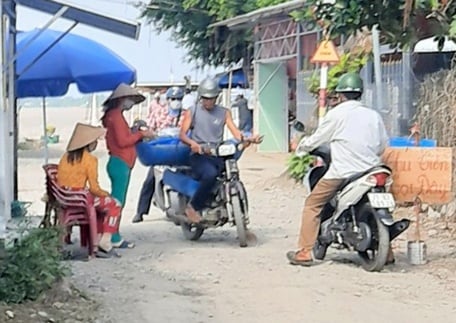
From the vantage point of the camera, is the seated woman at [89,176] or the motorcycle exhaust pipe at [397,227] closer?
the motorcycle exhaust pipe at [397,227]

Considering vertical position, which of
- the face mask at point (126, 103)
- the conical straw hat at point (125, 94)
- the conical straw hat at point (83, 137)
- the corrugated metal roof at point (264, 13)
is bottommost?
the conical straw hat at point (83, 137)

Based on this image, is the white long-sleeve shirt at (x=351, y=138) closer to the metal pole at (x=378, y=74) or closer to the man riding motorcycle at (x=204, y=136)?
the man riding motorcycle at (x=204, y=136)

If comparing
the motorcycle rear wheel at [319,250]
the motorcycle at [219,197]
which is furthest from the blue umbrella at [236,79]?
the motorcycle rear wheel at [319,250]

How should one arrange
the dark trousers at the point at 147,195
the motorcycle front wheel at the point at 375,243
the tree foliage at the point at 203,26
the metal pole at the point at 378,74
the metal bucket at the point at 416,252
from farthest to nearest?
the tree foliage at the point at 203,26 < the metal pole at the point at 378,74 < the dark trousers at the point at 147,195 < the metal bucket at the point at 416,252 < the motorcycle front wheel at the point at 375,243

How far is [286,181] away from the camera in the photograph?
1792 centimetres

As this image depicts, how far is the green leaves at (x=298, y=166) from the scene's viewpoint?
17.1m

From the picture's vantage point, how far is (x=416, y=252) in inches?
377

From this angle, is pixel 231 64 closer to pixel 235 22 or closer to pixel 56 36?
pixel 235 22

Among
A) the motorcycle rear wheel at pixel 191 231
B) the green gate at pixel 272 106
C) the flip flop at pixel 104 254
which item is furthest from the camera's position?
the green gate at pixel 272 106

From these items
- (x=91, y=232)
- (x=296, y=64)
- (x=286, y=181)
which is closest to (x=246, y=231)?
(x=91, y=232)

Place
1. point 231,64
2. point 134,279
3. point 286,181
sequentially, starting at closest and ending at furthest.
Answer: point 134,279, point 286,181, point 231,64

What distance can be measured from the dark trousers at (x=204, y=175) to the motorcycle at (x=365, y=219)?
5.06 ft

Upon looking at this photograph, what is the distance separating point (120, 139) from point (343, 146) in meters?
2.61

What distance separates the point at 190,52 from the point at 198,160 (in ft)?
81.3
